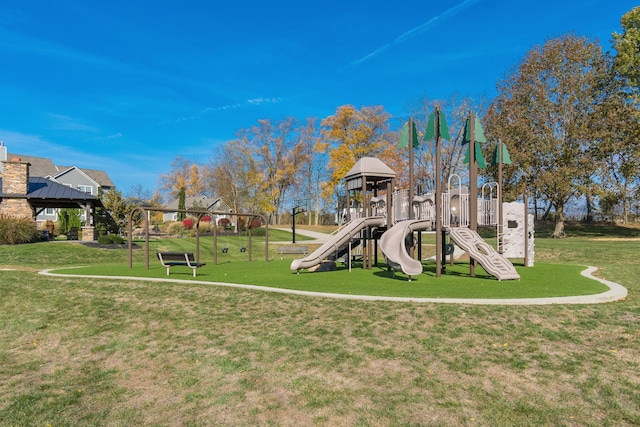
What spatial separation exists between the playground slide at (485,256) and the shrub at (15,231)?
23291 mm

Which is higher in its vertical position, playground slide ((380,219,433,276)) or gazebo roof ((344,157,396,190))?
gazebo roof ((344,157,396,190))

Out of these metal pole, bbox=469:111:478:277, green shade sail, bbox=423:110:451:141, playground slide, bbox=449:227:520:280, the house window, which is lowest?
playground slide, bbox=449:227:520:280

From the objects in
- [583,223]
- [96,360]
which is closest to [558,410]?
[96,360]

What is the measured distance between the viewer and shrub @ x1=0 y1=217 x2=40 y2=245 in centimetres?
2286

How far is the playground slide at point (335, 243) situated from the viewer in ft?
45.8

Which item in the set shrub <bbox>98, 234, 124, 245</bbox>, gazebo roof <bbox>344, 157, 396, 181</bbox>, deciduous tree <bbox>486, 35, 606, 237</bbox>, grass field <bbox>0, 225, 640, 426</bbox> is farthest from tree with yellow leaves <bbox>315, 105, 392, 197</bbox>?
grass field <bbox>0, 225, 640, 426</bbox>

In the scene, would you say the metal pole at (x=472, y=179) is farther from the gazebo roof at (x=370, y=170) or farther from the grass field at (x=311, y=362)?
the grass field at (x=311, y=362)

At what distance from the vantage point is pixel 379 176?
1633cm

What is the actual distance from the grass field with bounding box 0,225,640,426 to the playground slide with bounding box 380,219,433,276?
10.5ft

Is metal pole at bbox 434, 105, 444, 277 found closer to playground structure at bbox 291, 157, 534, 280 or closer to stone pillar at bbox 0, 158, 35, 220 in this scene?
playground structure at bbox 291, 157, 534, 280

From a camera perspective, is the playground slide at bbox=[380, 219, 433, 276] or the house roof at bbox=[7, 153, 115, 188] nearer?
the playground slide at bbox=[380, 219, 433, 276]

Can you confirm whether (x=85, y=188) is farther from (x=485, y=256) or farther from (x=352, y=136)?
(x=485, y=256)

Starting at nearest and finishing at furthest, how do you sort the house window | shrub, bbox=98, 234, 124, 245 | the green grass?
the green grass, shrub, bbox=98, 234, 124, 245, the house window

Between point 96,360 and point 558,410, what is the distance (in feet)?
20.9
